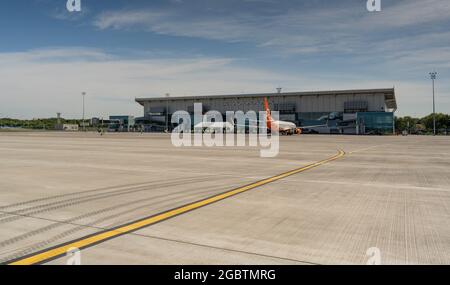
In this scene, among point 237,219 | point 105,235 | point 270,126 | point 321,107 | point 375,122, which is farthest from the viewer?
point 321,107

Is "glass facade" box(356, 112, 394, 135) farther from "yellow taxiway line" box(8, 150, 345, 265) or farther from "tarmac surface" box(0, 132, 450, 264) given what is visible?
"yellow taxiway line" box(8, 150, 345, 265)

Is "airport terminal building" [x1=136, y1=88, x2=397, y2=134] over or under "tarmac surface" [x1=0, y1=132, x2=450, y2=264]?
over

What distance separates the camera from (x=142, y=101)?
11988 cm

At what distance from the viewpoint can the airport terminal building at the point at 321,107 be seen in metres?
88.8

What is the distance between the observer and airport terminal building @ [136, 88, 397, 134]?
291 feet

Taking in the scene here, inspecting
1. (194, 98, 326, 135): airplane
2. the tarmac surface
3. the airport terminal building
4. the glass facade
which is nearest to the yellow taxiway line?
the tarmac surface

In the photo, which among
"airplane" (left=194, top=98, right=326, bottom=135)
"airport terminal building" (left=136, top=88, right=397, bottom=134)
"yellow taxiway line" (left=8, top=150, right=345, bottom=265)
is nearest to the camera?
"yellow taxiway line" (left=8, top=150, right=345, bottom=265)

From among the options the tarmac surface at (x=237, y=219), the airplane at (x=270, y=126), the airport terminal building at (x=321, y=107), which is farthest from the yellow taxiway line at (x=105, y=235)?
the airport terminal building at (x=321, y=107)

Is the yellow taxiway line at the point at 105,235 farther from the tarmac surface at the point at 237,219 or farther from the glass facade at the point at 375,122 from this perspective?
the glass facade at the point at 375,122

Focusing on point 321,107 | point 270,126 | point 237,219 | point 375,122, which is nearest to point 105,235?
point 237,219

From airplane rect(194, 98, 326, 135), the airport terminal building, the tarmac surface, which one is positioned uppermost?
the airport terminal building

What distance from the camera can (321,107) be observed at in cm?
9588

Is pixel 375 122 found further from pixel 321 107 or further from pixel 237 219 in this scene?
pixel 237 219
